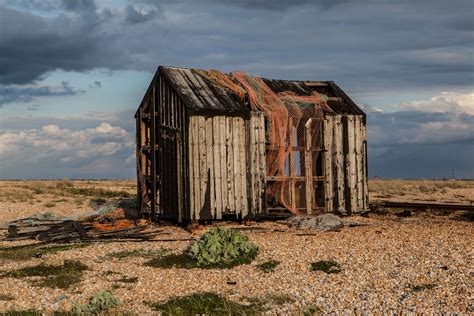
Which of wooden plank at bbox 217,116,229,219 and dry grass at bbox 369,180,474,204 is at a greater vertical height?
wooden plank at bbox 217,116,229,219

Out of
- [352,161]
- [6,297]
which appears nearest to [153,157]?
[352,161]

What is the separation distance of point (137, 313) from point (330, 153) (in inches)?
596

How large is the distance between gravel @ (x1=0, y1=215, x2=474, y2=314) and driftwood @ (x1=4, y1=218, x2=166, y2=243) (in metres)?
1.75

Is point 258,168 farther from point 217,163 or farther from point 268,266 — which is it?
point 268,266

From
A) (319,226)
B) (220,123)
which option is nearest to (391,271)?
(319,226)

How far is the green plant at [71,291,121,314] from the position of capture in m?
10.5

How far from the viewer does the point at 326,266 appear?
13555 millimetres

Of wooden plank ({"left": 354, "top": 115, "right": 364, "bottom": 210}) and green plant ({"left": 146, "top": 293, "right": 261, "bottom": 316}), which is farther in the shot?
wooden plank ({"left": 354, "top": 115, "right": 364, "bottom": 210})

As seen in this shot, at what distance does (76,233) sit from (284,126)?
8.95 metres

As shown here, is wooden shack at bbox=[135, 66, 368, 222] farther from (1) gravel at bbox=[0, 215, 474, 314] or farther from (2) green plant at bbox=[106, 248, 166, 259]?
(2) green plant at bbox=[106, 248, 166, 259]

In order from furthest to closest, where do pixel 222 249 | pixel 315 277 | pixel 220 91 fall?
Result: pixel 220 91, pixel 222 249, pixel 315 277

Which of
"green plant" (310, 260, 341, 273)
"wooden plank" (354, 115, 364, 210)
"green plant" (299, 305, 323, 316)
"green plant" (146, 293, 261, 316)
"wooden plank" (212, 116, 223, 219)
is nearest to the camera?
"green plant" (299, 305, 323, 316)

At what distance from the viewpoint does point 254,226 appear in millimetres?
21297

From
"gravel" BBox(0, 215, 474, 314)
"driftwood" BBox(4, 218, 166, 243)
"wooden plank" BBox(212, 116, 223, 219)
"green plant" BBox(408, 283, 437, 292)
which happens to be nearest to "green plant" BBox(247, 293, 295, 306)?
"gravel" BBox(0, 215, 474, 314)
